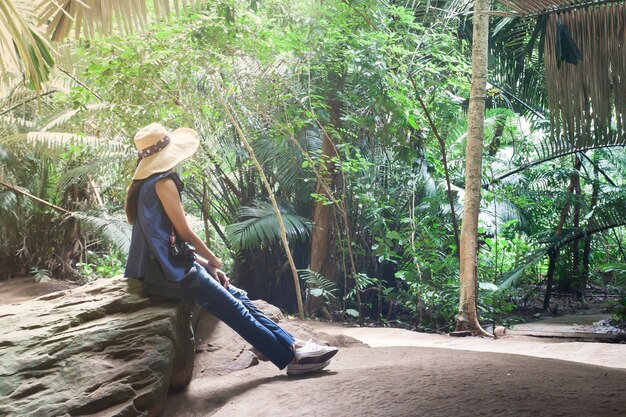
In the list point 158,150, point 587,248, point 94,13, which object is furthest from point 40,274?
point 587,248

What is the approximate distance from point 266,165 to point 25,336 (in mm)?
6408

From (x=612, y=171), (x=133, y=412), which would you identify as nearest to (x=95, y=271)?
(x=133, y=412)

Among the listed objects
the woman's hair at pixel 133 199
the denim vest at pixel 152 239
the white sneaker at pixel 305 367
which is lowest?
the white sneaker at pixel 305 367

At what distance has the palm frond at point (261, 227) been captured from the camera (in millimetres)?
9656

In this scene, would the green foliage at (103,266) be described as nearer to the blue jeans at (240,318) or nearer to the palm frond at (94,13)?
the blue jeans at (240,318)

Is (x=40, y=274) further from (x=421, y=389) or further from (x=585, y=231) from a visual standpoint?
(x=421, y=389)

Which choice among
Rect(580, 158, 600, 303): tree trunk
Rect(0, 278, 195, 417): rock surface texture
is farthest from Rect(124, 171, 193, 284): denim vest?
Rect(580, 158, 600, 303): tree trunk

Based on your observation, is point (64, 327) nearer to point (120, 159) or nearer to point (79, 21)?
point (79, 21)

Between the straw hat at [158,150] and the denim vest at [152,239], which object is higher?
the straw hat at [158,150]

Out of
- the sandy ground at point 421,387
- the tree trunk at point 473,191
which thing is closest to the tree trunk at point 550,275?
the tree trunk at point 473,191

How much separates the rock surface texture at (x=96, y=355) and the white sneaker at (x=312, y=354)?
754 mm

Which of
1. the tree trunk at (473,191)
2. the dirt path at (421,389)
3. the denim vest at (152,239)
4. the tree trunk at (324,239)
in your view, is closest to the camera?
the dirt path at (421,389)

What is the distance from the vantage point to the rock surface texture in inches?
154

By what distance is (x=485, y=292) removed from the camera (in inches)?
321
